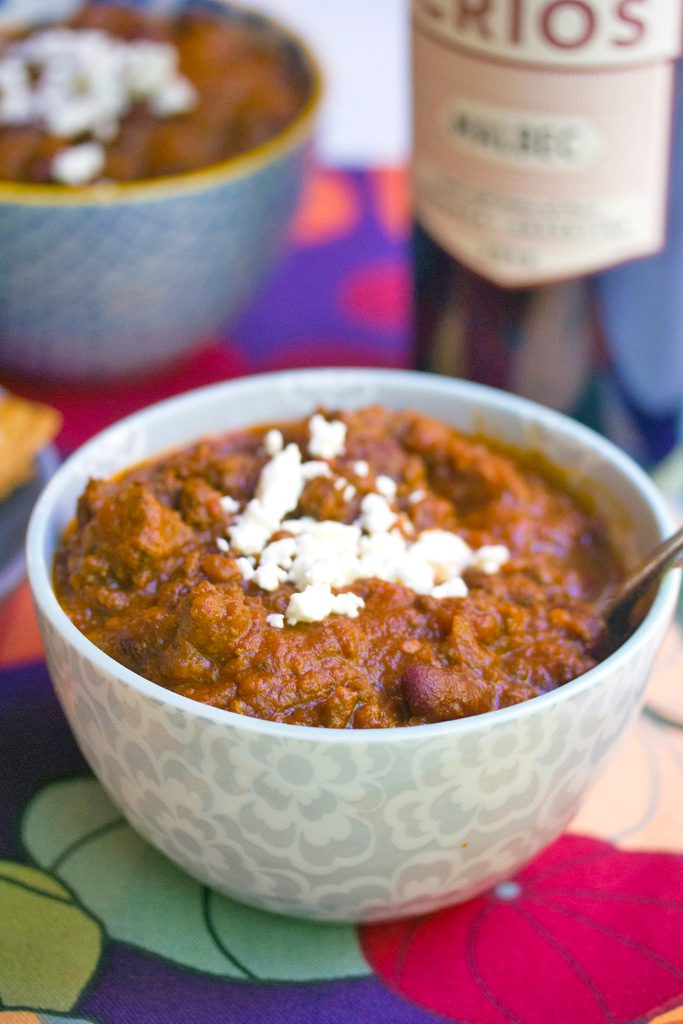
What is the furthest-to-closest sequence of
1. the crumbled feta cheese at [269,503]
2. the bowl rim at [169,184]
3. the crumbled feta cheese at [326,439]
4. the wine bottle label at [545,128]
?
1. the bowl rim at [169,184]
2. the wine bottle label at [545,128]
3. the crumbled feta cheese at [326,439]
4. the crumbled feta cheese at [269,503]

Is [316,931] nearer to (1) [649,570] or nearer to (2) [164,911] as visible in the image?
(2) [164,911]

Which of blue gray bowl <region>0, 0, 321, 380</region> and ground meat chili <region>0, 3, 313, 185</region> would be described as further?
ground meat chili <region>0, 3, 313, 185</region>

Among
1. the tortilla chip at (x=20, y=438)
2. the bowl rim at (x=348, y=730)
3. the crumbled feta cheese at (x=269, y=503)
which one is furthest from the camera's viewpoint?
the tortilla chip at (x=20, y=438)

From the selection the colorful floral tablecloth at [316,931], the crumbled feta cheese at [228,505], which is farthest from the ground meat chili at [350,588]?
the colorful floral tablecloth at [316,931]

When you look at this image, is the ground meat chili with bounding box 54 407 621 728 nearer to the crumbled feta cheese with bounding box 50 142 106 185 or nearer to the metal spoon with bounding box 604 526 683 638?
the metal spoon with bounding box 604 526 683 638

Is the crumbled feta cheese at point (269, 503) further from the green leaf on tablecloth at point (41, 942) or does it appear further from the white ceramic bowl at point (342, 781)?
the green leaf on tablecloth at point (41, 942)

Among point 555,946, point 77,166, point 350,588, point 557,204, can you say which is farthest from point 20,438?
point 555,946

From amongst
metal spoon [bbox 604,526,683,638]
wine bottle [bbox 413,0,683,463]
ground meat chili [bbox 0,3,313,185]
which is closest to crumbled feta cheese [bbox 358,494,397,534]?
metal spoon [bbox 604,526,683,638]
